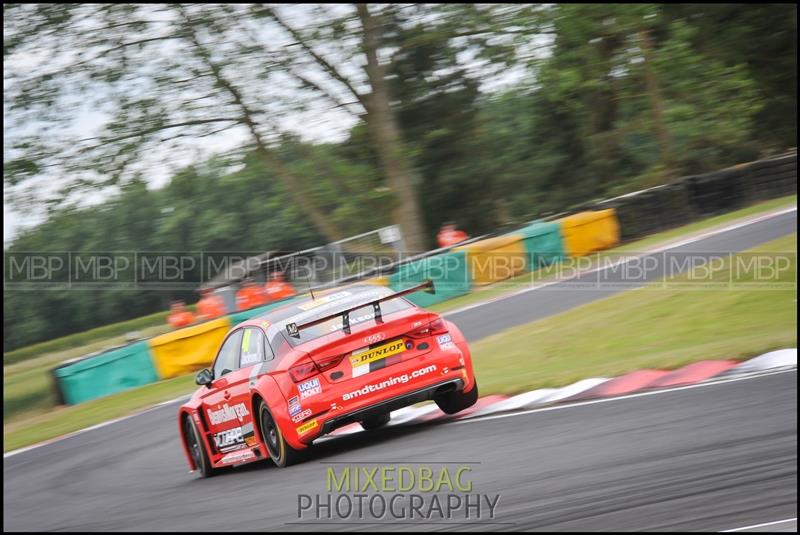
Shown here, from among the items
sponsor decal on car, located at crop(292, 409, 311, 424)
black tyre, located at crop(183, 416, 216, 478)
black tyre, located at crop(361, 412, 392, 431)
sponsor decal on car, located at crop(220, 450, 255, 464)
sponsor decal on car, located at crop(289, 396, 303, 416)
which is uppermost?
sponsor decal on car, located at crop(289, 396, 303, 416)

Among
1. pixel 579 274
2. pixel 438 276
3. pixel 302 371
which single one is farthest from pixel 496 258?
pixel 302 371

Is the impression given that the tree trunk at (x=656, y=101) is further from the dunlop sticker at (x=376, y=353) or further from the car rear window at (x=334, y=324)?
the dunlop sticker at (x=376, y=353)

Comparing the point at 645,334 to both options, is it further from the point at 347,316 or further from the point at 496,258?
the point at 496,258

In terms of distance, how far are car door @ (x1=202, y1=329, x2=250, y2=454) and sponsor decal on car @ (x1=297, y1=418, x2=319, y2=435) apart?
2.61 feet

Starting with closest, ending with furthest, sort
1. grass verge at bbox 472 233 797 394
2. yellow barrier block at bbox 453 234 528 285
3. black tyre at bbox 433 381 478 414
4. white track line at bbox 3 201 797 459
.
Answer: black tyre at bbox 433 381 478 414
grass verge at bbox 472 233 797 394
white track line at bbox 3 201 797 459
yellow barrier block at bbox 453 234 528 285

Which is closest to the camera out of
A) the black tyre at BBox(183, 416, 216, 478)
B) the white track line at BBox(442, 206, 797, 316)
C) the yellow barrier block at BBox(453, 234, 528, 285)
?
the black tyre at BBox(183, 416, 216, 478)

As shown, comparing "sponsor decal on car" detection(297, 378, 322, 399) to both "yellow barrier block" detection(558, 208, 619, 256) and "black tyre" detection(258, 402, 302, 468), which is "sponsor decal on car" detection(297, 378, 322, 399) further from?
"yellow barrier block" detection(558, 208, 619, 256)

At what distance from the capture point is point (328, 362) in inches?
292

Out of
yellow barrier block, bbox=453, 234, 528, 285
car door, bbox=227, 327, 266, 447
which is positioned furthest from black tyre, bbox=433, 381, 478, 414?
yellow barrier block, bbox=453, 234, 528, 285

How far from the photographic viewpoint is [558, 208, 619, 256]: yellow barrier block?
21.4 metres

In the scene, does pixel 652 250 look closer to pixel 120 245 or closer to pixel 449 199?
pixel 449 199

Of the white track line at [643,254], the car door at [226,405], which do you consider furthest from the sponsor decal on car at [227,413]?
the white track line at [643,254]

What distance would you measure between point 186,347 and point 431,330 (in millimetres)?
10879

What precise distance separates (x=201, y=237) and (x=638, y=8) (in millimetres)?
37218
